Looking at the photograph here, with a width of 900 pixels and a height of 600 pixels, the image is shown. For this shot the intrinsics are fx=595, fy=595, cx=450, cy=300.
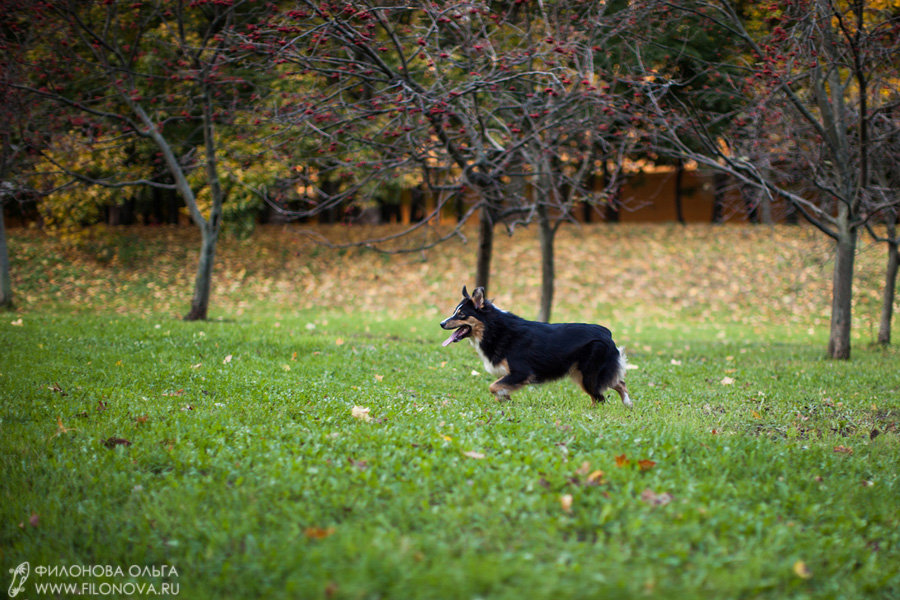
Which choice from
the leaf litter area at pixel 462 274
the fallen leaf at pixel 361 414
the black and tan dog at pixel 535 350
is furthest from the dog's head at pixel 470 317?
the leaf litter area at pixel 462 274

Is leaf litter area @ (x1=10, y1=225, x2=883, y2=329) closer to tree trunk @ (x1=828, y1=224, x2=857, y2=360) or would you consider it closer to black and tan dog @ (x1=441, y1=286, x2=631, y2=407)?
tree trunk @ (x1=828, y1=224, x2=857, y2=360)

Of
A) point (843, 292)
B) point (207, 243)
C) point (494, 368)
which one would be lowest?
point (494, 368)

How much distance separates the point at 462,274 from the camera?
23.4 meters

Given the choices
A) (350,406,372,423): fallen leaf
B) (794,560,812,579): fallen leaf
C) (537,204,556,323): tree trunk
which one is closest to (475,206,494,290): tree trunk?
(537,204,556,323): tree trunk

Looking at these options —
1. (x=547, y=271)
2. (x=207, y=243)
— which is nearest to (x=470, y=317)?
(x=547, y=271)

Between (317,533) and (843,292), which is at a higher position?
(843,292)

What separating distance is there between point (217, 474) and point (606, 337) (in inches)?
177

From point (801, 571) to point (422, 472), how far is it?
2.43 meters

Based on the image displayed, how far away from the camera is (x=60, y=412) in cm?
593

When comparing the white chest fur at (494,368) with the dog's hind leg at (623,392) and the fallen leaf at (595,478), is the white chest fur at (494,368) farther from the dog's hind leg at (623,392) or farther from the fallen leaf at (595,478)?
the fallen leaf at (595,478)

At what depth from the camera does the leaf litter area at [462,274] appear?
20578 mm

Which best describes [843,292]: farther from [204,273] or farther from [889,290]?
[204,273]

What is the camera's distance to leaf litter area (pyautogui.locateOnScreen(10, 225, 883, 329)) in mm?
20578

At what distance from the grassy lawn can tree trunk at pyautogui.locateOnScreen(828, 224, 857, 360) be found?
63 cm
